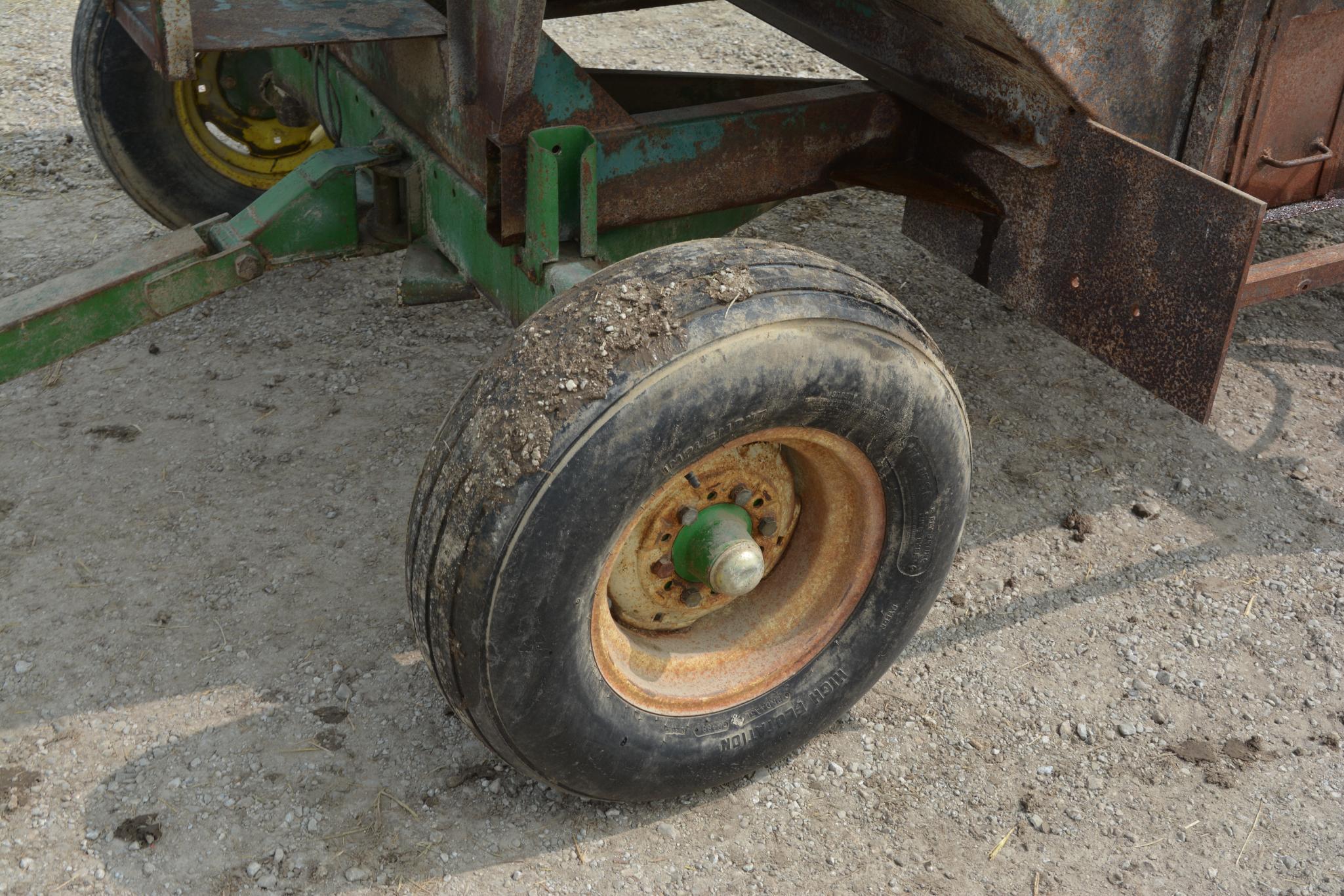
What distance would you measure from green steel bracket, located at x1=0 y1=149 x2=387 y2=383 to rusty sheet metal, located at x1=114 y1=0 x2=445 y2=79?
1.41 feet

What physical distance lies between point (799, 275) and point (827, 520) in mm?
562

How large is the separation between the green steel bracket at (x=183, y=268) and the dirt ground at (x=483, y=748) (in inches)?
25.3

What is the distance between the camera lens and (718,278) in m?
2.25

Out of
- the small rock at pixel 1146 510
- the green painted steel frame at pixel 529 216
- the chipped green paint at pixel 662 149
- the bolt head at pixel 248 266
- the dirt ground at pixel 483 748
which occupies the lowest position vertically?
the dirt ground at pixel 483 748

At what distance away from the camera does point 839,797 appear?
2736 mm

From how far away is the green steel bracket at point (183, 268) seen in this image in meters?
2.94

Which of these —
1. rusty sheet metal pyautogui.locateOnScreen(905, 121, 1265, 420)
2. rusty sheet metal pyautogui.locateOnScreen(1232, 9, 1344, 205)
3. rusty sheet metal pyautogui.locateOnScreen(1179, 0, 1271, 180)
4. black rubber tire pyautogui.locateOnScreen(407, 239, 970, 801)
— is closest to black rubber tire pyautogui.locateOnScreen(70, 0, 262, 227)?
black rubber tire pyautogui.locateOnScreen(407, 239, 970, 801)

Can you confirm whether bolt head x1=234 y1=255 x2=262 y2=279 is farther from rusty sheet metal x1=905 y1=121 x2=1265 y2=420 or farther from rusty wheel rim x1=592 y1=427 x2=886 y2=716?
rusty sheet metal x1=905 y1=121 x2=1265 y2=420

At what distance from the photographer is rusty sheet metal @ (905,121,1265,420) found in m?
2.66

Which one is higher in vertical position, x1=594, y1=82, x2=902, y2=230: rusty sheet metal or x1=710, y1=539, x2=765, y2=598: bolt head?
x1=594, y1=82, x2=902, y2=230: rusty sheet metal

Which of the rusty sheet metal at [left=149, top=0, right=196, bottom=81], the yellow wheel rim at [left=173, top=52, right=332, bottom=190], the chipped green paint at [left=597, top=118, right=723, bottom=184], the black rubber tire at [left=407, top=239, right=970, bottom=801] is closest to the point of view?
the black rubber tire at [left=407, top=239, right=970, bottom=801]

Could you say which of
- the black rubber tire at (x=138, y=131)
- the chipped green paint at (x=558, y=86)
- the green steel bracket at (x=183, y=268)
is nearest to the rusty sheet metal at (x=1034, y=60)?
the chipped green paint at (x=558, y=86)

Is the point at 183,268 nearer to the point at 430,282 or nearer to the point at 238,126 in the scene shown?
the point at 430,282

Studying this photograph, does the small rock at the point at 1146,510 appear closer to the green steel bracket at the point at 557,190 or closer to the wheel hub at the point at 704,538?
the wheel hub at the point at 704,538
